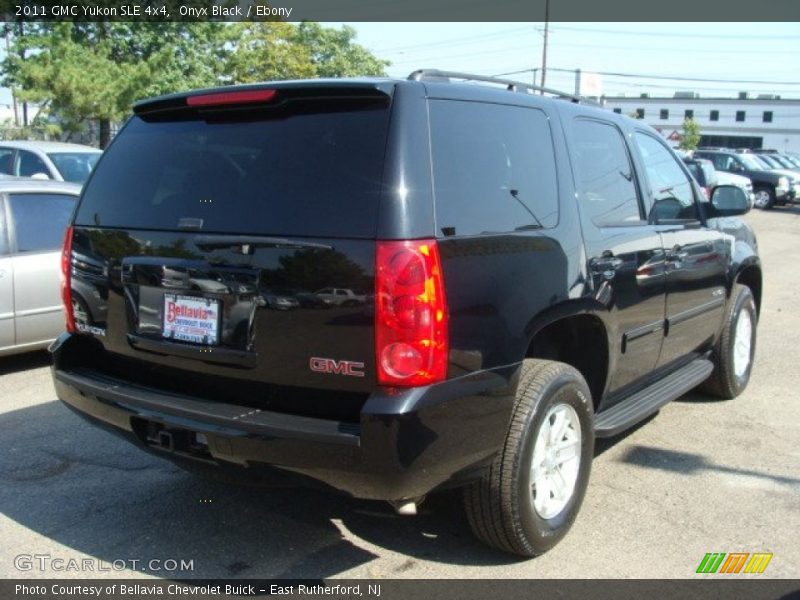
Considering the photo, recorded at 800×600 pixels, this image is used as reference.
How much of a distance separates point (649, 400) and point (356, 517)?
1.74 meters

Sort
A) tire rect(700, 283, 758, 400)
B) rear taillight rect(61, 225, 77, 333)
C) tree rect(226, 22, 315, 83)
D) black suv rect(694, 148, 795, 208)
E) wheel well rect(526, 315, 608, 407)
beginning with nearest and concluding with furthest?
1. rear taillight rect(61, 225, 77, 333)
2. wheel well rect(526, 315, 608, 407)
3. tire rect(700, 283, 758, 400)
4. black suv rect(694, 148, 795, 208)
5. tree rect(226, 22, 315, 83)

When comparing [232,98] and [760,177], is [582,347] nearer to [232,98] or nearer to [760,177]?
[232,98]

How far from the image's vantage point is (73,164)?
475 inches

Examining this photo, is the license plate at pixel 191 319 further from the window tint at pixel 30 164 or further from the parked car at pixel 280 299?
the window tint at pixel 30 164

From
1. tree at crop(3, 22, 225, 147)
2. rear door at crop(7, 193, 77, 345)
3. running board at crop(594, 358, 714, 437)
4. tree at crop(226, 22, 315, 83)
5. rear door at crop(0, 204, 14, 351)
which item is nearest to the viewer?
running board at crop(594, 358, 714, 437)

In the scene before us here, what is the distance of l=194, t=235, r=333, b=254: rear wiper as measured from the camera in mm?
2895

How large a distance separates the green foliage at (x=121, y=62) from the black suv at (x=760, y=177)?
18.5 metres

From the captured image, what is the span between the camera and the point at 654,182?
188 inches

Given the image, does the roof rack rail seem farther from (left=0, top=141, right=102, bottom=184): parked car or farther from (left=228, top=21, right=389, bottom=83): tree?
(left=228, top=21, right=389, bottom=83): tree

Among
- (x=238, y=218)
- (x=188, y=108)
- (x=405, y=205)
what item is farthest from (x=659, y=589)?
(x=188, y=108)

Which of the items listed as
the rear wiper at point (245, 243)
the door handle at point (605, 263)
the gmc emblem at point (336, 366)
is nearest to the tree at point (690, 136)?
the door handle at point (605, 263)

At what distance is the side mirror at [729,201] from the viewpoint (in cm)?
521

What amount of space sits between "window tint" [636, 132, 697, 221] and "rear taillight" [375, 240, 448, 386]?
2.30 m


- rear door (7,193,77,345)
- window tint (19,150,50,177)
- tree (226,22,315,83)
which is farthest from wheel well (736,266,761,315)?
tree (226,22,315,83)
